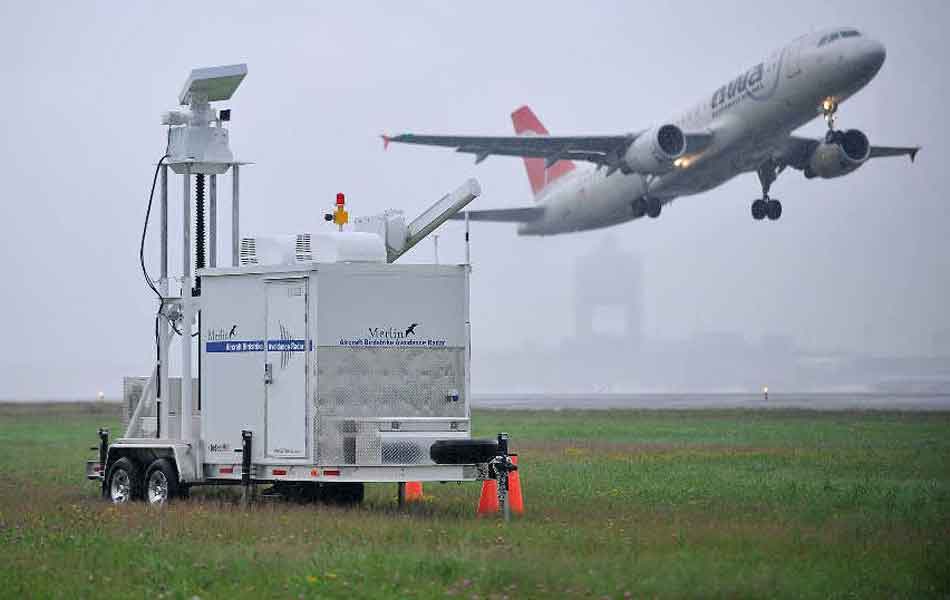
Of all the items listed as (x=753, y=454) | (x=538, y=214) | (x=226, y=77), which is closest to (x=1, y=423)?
(x=538, y=214)

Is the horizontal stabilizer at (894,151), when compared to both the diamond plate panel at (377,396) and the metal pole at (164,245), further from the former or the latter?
the diamond plate panel at (377,396)

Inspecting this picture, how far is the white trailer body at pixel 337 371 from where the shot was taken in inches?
640

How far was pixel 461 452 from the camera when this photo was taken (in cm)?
1597

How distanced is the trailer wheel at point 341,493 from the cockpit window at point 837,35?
30.7 meters

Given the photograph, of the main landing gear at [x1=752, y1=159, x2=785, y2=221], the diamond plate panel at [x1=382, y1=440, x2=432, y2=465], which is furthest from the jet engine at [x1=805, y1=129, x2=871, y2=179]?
the diamond plate panel at [x1=382, y1=440, x2=432, y2=465]

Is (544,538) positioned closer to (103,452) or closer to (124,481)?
(124,481)

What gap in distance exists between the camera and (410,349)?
16.9 metres

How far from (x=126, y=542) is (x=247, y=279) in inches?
162

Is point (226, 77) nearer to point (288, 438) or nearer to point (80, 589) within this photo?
point (288, 438)

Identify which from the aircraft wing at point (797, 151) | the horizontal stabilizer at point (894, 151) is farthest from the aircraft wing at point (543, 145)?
the horizontal stabilizer at point (894, 151)

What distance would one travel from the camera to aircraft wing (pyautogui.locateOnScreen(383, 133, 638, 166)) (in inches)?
2031

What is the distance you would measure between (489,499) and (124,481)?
15.4ft

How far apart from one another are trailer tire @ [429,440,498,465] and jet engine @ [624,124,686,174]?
33698mm

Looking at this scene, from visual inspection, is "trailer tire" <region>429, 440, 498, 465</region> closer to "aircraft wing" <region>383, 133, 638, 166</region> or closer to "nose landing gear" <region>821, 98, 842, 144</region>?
"nose landing gear" <region>821, 98, 842, 144</region>
